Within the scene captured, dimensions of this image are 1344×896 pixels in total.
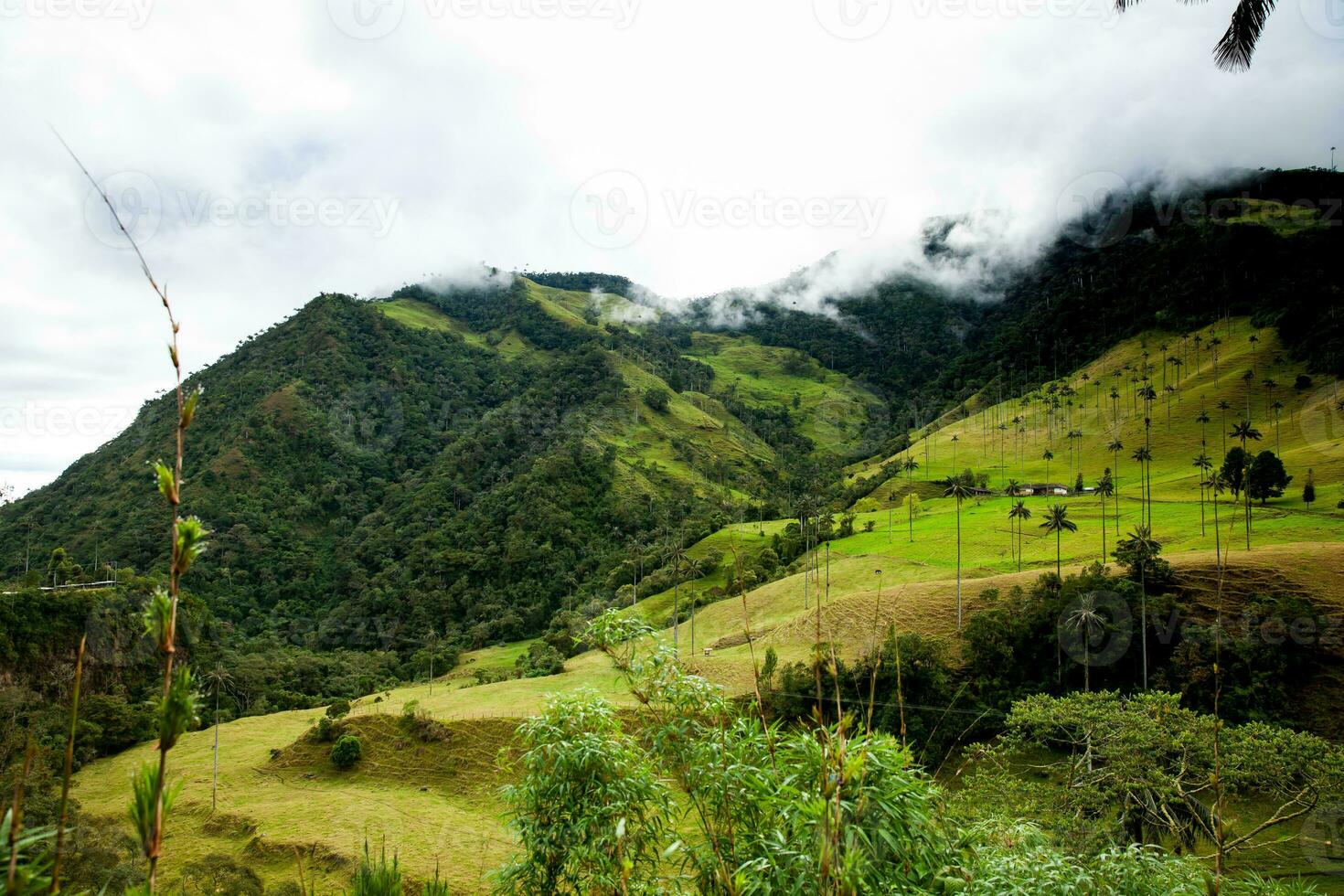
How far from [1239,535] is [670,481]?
70.2m

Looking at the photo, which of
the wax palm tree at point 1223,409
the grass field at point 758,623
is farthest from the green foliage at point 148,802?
the wax palm tree at point 1223,409

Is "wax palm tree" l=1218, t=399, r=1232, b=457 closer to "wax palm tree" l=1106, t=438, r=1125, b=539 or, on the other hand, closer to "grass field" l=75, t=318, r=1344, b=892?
"grass field" l=75, t=318, r=1344, b=892

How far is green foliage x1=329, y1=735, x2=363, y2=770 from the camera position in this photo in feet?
135

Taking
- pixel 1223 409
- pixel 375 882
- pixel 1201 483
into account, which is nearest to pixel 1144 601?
pixel 1201 483

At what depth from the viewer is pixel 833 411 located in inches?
6496

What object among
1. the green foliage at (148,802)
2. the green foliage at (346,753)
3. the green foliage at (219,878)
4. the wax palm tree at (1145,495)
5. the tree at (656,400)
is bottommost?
the green foliage at (346,753)

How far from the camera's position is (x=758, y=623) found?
53188 millimetres

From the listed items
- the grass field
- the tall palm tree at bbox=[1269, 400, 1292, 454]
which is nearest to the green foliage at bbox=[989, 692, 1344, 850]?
the grass field

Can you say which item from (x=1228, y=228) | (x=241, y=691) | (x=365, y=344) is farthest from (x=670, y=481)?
(x=1228, y=228)

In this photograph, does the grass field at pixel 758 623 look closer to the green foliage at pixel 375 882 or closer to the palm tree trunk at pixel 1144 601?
the palm tree trunk at pixel 1144 601

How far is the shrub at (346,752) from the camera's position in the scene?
41.0 m

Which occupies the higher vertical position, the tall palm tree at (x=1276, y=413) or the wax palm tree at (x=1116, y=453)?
the tall palm tree at (x=1276, y=413)

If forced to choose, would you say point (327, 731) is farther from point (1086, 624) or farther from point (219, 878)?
point (1086, 624)
